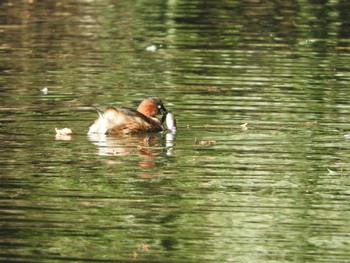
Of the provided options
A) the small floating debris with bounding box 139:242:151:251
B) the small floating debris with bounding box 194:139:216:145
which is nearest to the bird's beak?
the small floating debris with bounding box 194:139:216:145

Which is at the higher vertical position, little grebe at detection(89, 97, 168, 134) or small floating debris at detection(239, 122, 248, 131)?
little grebe at detection(89, 97, 168, 134)

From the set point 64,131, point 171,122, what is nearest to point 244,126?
point 171,122

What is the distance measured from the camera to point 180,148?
13.3m

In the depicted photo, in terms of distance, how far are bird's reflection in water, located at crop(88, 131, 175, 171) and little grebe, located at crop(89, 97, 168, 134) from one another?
0.25 feet

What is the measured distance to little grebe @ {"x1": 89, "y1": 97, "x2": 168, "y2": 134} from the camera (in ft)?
45.9

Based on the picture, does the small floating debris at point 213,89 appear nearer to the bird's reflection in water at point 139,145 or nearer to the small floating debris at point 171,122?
the bird's reflection in water at point 139,145

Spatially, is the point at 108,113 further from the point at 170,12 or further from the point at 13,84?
the point at 170,12

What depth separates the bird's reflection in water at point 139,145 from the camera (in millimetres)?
12992

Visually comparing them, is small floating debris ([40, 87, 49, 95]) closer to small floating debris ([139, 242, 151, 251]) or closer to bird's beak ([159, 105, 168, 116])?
bird's beak ([159, 105, 168, 116])

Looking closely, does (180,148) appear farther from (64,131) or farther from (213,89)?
(213,89)

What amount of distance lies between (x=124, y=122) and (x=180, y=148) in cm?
106

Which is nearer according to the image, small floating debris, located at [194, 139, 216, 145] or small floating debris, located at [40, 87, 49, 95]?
small floating debris, located at [194, 139, 216, 145]

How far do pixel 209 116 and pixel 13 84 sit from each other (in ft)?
11.3

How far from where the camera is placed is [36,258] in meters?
9.31
